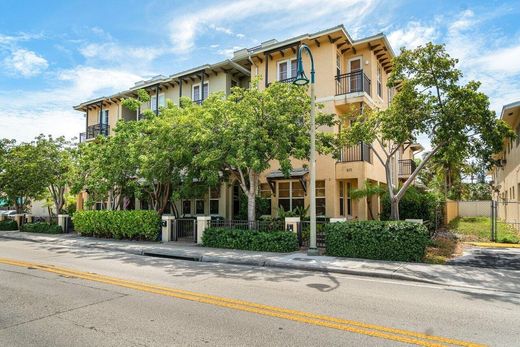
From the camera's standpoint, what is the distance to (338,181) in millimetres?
18844

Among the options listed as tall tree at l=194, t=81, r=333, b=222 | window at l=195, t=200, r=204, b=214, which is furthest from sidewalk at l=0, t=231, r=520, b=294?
window at l=195, t=200, r=204, b=214

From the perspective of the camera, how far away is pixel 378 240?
1208cm

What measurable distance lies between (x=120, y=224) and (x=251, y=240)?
827 cm

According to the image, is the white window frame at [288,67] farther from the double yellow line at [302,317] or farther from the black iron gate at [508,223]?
the double yellow line at [302,317]

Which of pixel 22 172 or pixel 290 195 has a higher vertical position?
pixel 22 172

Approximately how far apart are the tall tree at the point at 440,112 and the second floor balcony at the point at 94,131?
2343 centimetres

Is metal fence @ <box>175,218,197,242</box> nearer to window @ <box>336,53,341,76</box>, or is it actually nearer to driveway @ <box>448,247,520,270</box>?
window @ <box>336,53,341,76</box>

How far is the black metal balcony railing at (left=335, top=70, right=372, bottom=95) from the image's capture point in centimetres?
1864

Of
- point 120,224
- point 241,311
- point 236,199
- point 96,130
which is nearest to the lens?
point 241,311

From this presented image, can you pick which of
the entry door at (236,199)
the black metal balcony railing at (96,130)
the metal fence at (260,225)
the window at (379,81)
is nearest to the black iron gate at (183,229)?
the metal fence at (260,225)

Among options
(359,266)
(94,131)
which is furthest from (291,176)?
(94,131)

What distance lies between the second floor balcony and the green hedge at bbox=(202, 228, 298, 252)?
18.4m

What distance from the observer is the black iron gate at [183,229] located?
18.3 m

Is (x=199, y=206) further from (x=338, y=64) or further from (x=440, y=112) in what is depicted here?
(x=440, y=112)
